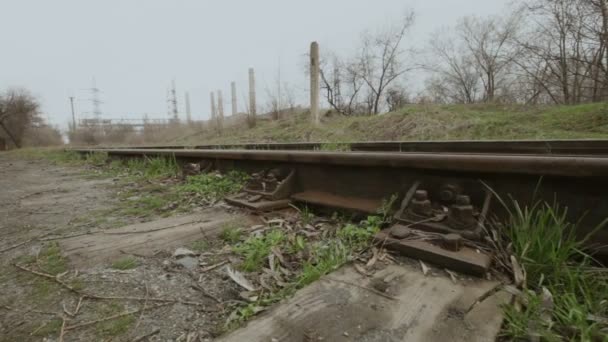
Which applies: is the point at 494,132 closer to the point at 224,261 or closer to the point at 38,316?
the point at 224,261

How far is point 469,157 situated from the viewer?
145 centimetres

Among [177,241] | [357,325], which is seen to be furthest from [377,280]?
[177,241]

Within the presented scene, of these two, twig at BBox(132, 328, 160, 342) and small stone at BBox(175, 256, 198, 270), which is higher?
small stone at BBox(175, 256, 198, 270)

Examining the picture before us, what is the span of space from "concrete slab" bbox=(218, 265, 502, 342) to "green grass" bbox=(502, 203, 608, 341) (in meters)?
0.09

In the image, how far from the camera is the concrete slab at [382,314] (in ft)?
2.63

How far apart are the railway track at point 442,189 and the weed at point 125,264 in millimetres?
826

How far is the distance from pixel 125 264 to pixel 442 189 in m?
1.58

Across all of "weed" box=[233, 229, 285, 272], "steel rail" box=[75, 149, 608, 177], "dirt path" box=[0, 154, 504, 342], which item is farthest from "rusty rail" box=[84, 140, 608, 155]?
"weed" box=[233, 229, 285, 272]

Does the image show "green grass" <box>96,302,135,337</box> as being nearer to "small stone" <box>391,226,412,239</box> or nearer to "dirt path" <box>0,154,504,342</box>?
"dirt path" <box>0,154,504,342</box>

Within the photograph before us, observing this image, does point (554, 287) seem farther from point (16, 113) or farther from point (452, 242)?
point (16, 113)

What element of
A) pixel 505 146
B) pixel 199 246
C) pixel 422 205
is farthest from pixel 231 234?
pixel 505 146

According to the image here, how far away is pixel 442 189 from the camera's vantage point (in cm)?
153

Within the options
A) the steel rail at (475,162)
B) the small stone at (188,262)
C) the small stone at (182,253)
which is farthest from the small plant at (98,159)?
the small stone at (188,262)

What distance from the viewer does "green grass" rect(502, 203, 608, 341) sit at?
81 cm
